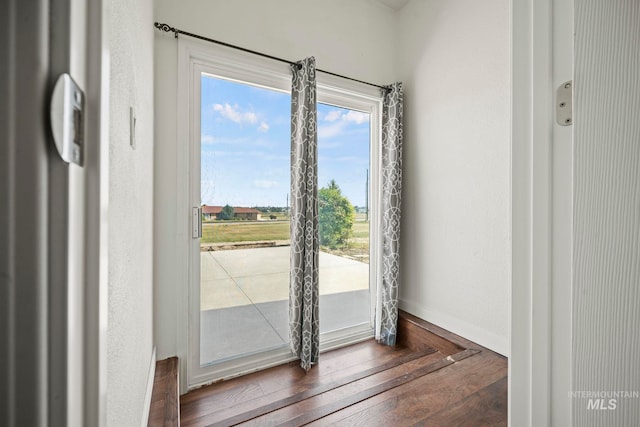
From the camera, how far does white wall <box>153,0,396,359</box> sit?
1544 millimetres

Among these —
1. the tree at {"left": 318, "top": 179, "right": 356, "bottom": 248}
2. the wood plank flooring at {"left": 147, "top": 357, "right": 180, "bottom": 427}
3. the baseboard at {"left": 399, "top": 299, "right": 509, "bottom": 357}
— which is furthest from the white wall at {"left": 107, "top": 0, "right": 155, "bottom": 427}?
the baseboard at {"left": 399, "top": 299, "right": 509, "bottom": 357}

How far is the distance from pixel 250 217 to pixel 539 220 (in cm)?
158

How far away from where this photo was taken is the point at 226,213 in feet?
5.85

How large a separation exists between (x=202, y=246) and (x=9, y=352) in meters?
1.54

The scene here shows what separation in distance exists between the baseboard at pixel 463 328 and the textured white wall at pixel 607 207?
141 cm

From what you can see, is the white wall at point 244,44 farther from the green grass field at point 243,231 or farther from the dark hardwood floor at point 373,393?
the dark hardwood floor at point 373,393

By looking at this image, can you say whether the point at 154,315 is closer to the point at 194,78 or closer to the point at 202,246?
the point at 202,246

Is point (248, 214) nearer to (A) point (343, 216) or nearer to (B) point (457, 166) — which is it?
(A) point (343, 216)

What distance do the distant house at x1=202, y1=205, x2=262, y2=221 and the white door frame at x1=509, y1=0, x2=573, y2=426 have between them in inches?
60.3

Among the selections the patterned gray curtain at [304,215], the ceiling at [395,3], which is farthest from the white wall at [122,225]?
the ceiling at [395,3]

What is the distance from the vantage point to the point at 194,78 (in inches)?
64.7

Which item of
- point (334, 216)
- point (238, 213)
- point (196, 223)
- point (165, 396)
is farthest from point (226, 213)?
point (165, 396)

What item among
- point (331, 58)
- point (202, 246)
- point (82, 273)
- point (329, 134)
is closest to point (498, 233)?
point (329, 134)

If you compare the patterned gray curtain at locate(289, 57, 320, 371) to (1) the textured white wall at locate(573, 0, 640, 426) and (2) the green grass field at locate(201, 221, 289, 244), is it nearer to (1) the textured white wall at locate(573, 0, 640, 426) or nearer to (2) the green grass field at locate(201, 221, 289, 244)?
(2) the green grass field at locate(201, 221, 289, 244)
